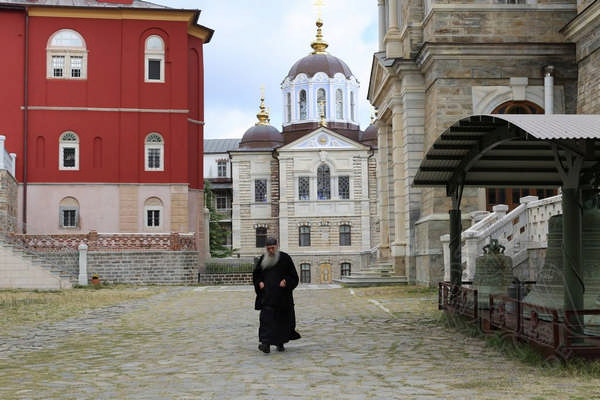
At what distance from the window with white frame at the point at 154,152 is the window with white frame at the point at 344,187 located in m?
24.3

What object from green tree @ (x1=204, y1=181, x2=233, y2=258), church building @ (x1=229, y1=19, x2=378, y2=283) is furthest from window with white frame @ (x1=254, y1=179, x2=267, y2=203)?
green tree @ (x1=204, y1=181, x2=233, y2=258)

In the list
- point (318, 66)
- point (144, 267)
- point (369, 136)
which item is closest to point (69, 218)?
point (144, 267)

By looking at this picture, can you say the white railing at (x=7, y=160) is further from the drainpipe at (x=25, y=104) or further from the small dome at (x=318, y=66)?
the small dome at (x=318, y=66)

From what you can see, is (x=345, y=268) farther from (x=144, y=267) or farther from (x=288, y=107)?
(x=144, y=267)

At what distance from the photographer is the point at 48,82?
123 feet

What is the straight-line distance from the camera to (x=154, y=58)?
3809 cm

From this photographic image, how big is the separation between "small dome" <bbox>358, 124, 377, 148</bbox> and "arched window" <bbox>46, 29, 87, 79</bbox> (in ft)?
93.2

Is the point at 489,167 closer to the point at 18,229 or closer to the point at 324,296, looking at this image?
the point at 324,296

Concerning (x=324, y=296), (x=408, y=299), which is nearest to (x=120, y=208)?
(x=324, y=296)

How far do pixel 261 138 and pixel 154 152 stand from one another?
25.4m

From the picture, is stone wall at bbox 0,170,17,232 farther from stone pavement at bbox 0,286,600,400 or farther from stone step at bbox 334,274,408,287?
stone pavement at bbox 0,286,600,400

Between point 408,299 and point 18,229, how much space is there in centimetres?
2314

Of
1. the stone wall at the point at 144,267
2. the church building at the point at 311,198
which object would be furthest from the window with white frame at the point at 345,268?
the stone wall at the point at 144,267

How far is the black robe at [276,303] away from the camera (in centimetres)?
982
